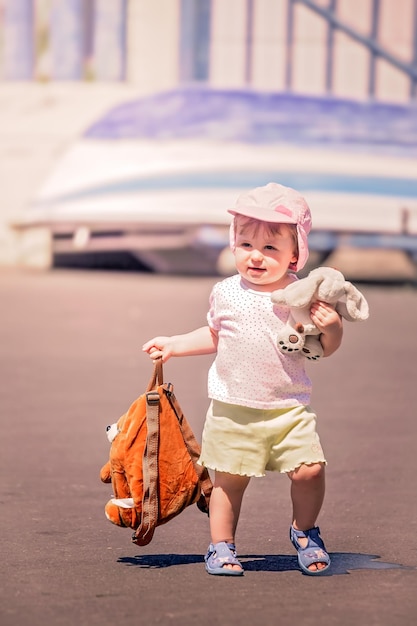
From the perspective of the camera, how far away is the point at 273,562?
4648 millimetres

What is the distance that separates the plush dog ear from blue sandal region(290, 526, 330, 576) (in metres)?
0.71

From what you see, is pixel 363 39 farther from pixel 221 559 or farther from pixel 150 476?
pixel 221 559

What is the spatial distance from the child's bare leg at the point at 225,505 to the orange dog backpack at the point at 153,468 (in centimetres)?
15

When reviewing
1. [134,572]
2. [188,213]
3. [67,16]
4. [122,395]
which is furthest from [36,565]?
[67,16]

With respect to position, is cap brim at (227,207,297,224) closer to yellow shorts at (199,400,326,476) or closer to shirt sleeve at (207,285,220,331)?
shirt sleeve at (207,285,220,331)

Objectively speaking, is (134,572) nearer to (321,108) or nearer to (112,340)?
(112,340)

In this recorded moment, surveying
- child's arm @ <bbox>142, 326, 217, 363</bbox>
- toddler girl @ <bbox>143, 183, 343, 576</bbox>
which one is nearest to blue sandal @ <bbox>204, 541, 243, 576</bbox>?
toddler girl @ <bbox>143, 183, 343, 576</bbox>

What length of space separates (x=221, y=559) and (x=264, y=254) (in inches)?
37.8

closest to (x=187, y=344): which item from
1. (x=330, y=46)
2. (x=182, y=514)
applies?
(x=182, y=514)

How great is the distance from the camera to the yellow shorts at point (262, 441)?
444cm

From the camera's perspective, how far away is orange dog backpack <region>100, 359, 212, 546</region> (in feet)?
14.9

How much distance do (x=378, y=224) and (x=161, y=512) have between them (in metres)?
12.5

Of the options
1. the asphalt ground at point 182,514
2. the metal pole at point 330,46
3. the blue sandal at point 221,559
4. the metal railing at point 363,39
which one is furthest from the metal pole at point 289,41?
the blue sandal at point 221,559

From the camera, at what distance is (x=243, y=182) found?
1702cm
